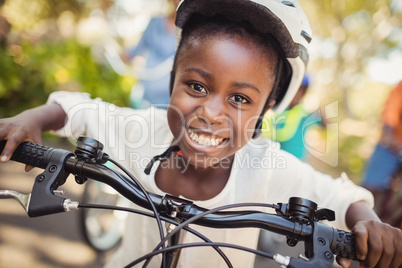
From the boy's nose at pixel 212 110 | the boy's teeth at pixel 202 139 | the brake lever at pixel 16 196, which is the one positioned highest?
the boy's nose at pixel 212 110

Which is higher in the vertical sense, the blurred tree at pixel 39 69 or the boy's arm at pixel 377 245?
the blurred tree at pixel 39 69

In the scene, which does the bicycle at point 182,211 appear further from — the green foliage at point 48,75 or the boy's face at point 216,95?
the green foliage at point 48,75

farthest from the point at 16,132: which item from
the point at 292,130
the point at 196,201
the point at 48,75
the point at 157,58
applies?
the point at 48,75

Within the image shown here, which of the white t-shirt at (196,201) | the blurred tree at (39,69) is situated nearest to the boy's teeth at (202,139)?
the white t-shirt at (196,201)

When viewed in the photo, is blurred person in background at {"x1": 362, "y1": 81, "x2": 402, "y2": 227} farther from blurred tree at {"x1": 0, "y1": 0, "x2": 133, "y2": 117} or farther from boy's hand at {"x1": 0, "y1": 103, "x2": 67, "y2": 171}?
blurred tree at {"x1": 0, "y1": 0, "x2": 133, "y2": 117}

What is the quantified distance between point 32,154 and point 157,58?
283 centimetres

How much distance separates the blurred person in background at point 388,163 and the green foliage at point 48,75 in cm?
513

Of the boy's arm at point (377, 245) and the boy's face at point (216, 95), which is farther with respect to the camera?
the boy's face at point (216, 95)

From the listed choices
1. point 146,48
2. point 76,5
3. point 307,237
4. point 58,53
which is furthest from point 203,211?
point 76,5

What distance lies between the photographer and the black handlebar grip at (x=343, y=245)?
1095 millimetres

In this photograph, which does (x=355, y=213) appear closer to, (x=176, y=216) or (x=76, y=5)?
(x=176, y=216)

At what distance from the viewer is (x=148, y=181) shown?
1.83 metres

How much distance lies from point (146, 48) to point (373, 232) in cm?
361

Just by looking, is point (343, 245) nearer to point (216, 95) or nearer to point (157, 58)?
point (216, 95)
